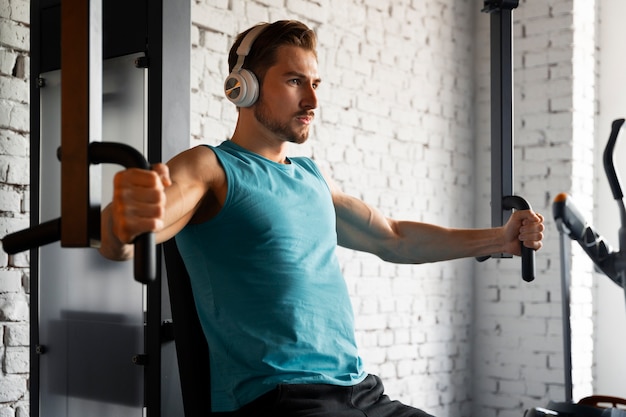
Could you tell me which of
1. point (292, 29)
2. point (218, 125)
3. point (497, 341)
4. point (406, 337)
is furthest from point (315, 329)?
point (497, 341)

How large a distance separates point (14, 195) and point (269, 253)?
937 mm

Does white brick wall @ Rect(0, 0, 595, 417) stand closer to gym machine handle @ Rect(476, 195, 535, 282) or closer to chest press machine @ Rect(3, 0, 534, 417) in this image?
chest press machine @ Rect(3, 0, 534, 417)

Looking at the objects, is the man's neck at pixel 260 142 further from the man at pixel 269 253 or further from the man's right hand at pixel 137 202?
the man's right hand at pixel 137 202

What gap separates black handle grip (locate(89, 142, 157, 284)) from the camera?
109 centimetres

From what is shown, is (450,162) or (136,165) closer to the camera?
(136,165)

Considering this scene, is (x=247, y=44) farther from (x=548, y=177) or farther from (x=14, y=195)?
(x=548, y=177)

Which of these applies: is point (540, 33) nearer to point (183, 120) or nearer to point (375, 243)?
point (375, 243)

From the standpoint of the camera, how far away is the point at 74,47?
1.16m

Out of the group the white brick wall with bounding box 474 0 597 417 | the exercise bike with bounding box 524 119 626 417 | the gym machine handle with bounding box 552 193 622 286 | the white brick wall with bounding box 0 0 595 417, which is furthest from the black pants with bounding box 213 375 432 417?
the white brick wall with bounding box 474 0 597 417

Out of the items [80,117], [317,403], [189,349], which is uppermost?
[80,117]

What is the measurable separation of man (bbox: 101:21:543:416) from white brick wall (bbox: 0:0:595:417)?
144 cm

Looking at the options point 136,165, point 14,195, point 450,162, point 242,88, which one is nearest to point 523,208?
point 242,88

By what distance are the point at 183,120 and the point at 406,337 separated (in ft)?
7.65

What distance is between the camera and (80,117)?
1.15 metres
